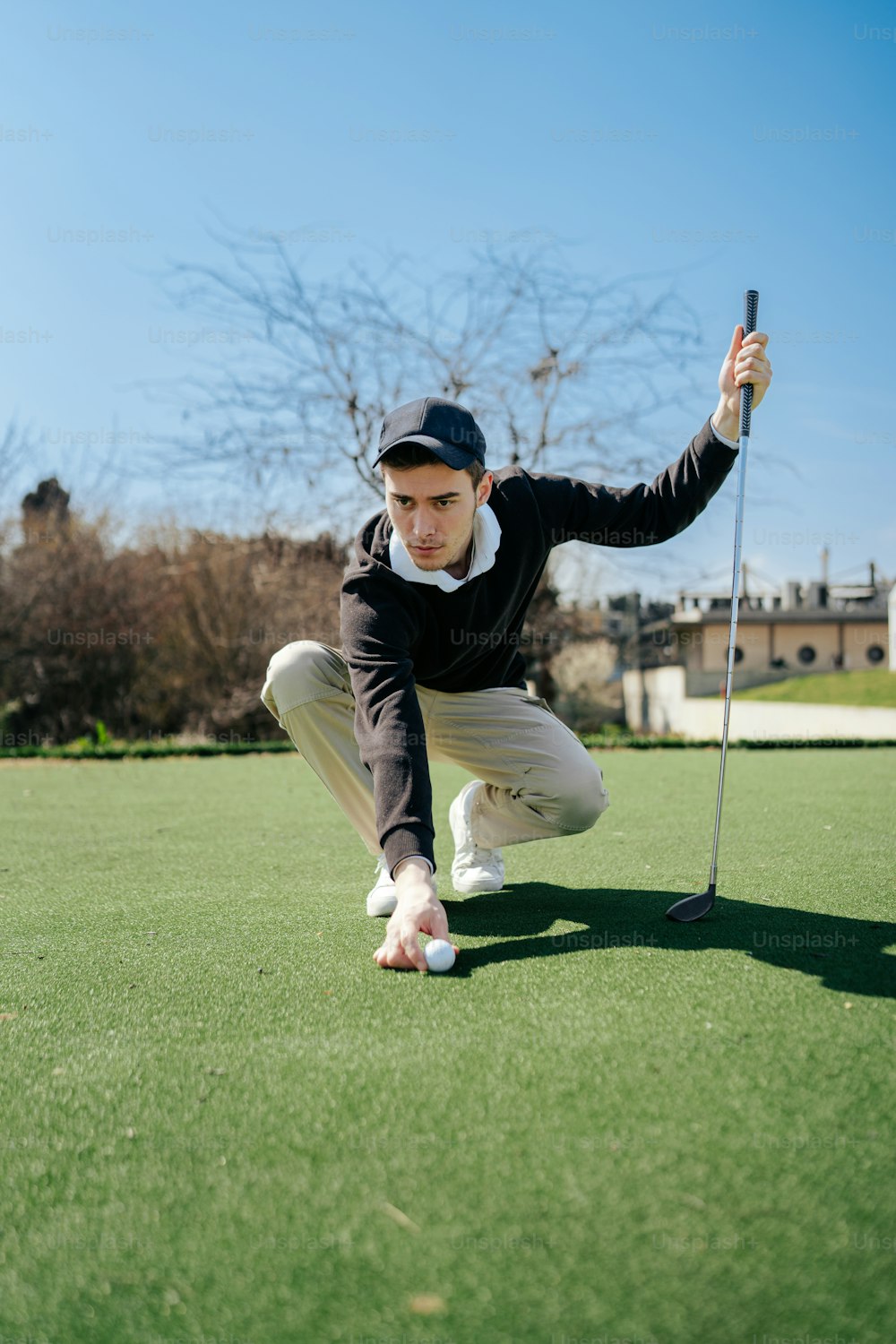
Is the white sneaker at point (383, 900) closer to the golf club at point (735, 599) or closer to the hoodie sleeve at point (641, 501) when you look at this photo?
the golf club at point (735, 599)

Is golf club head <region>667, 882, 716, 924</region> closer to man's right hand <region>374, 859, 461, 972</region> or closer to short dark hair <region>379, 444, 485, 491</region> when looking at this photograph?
man's right hand <region>374, 859, 461, 972</region>

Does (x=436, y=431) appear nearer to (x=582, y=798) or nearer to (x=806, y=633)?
(x=582, y=798)

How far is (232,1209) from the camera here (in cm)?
133

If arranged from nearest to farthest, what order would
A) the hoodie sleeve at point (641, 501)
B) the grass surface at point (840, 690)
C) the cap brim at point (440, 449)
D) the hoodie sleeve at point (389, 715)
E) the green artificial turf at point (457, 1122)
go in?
1. the green artificial turf at point (457, 1122)
2. the hoodie sleeve at point (389, 715)
3. the cap brim at point (440, 449)
4. the hoodie sleeve at point (641, 501)
5. the grass surface at point (840, 690)

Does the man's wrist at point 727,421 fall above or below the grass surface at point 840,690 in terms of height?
above

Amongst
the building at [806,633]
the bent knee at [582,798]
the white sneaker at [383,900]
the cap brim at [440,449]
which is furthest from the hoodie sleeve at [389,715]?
the building at [806,633]

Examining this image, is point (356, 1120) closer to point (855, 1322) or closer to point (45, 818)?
point (855, 1322)

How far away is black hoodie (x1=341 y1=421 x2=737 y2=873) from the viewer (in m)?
2.65

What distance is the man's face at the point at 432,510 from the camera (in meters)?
2.66

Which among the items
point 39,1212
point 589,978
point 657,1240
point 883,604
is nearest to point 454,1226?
point 657,1240

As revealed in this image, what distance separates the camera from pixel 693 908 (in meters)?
2.68

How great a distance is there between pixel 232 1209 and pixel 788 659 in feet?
141

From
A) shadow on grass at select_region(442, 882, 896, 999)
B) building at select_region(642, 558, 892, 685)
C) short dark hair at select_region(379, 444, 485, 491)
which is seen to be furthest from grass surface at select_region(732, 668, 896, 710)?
short dark hair at select_region(379, 444, 485, 491)

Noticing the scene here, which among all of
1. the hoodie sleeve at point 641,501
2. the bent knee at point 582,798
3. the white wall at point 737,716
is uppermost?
the hoodie sleeve at point 641,501
